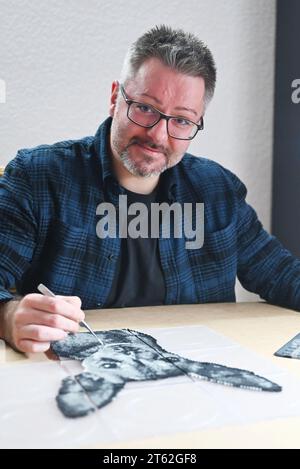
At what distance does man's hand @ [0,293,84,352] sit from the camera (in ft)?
2.64

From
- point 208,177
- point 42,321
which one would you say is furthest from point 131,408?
point 208,177

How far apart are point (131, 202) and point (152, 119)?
8.6 inches

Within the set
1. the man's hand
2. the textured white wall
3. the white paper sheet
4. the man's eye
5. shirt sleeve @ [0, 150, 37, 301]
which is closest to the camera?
the white paper sheet

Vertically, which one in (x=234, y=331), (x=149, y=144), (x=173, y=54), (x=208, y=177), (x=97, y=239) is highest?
(x=173, y=54)

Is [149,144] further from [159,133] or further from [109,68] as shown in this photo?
[109,68]

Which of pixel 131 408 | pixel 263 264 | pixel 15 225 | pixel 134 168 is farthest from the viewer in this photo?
pixel 263 264

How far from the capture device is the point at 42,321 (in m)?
0.81

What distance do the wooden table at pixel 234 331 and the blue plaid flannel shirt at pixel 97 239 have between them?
12 centimetres

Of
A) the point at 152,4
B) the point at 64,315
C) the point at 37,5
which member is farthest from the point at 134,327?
the point at 152,4

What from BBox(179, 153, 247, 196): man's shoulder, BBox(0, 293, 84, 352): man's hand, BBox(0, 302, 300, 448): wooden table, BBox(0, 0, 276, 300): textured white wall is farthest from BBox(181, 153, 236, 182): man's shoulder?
BBox(0, 293, 84, 352): man's hand

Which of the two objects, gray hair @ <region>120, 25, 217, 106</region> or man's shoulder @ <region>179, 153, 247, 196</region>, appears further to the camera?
man's shoulder @ <region>179, 153, 247, 196</region>

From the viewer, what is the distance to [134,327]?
1.01 meters

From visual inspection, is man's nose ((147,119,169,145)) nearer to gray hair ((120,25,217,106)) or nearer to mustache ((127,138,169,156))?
mustache ((127,138,169,156))
